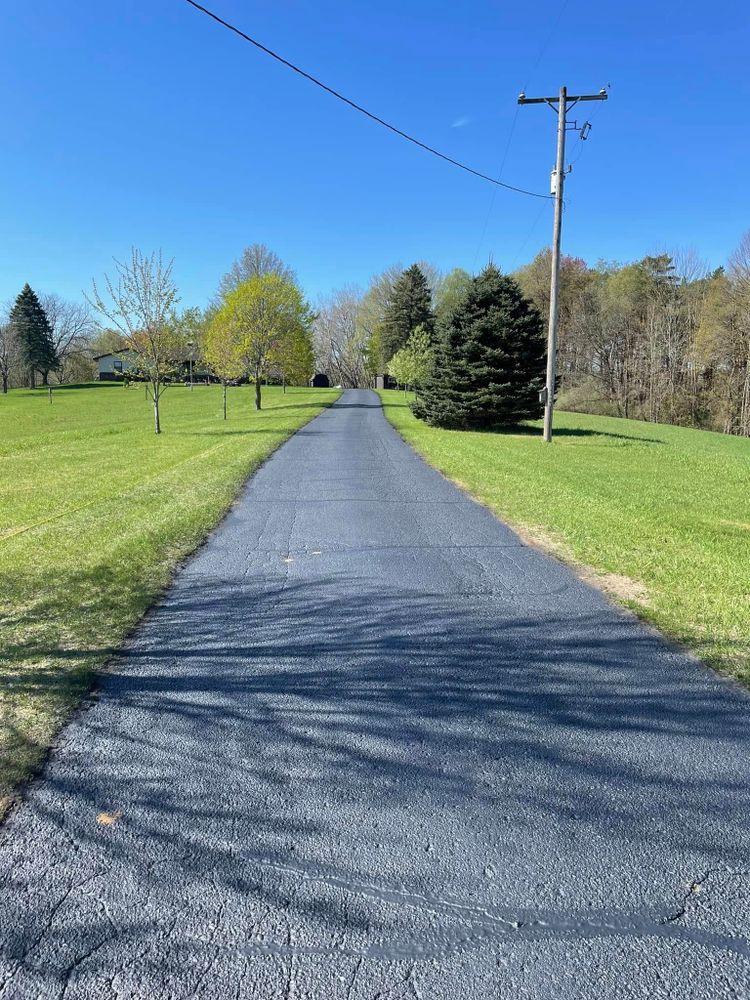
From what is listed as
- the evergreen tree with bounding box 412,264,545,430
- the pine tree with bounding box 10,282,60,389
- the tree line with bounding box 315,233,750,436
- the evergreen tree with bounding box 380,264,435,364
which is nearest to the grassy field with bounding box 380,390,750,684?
the evergreen tree with bounding box 412,264,545,430

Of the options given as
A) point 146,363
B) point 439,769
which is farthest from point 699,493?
point 146,363

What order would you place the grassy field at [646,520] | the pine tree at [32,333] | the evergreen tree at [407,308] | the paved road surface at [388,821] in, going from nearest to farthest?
1. the paved road surface at [388,821]
2. the grassy field at [646,520]
3. the evergreen tree at [407,308]
4. the pine tree at [32,333]

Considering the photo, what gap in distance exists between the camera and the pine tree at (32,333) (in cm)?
6338

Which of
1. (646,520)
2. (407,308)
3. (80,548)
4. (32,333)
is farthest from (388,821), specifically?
(32,333)

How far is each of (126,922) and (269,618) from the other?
254cm

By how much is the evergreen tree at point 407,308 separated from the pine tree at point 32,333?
123 ft

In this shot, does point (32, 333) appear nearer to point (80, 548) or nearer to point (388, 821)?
point (80, 548)

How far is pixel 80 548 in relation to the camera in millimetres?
6156

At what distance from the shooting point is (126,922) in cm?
181

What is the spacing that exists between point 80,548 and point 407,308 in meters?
53.1

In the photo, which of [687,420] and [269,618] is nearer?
[269,618]

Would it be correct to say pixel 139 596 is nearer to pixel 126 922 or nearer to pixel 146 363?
pixel 126 922

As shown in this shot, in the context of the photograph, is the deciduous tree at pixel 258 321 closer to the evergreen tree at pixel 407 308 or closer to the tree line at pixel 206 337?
the tree line at pixel 206 337

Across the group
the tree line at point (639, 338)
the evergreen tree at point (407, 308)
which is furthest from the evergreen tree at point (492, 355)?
the evergreen tree at point (407, 308)
